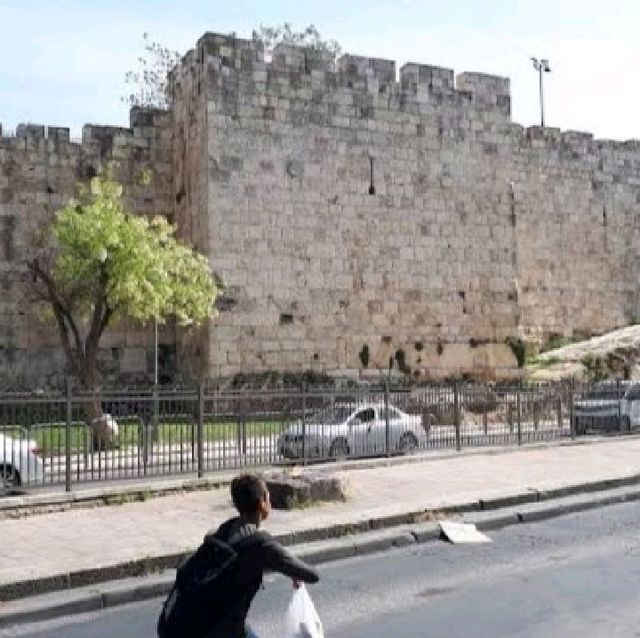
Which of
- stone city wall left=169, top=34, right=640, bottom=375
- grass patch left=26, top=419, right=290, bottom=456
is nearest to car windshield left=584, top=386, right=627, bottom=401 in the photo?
stone city wall left=169, top=34, right=640, bottom=375

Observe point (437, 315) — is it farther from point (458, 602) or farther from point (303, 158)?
point (458, 602)

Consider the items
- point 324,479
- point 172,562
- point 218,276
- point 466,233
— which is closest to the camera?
point 172,562

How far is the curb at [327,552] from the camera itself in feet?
24.9

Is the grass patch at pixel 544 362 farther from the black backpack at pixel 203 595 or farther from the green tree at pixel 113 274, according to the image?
the black backpack at pixel 203 595

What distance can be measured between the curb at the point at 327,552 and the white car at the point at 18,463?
3.61m

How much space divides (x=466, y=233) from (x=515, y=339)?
3.18 m

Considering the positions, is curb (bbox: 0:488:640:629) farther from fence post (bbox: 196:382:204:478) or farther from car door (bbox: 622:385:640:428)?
car door (bbox: 622:385:640:428)

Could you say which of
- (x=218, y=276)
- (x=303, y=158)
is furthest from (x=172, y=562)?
(x=303, y=158)

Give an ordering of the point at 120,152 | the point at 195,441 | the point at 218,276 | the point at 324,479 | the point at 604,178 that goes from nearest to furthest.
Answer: the point at 324,479 → the point at 195,441 → the point at 218,276 → the point at 120,152 → the point at 604,178

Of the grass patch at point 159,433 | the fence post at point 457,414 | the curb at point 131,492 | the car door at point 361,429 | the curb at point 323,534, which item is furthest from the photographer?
the fence post at point 457,414

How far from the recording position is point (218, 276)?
78.4ft

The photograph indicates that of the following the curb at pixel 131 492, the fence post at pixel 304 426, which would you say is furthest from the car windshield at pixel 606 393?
the fence post at pixel 304 426

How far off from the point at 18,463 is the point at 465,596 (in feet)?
19.5

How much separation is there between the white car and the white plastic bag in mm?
7772
